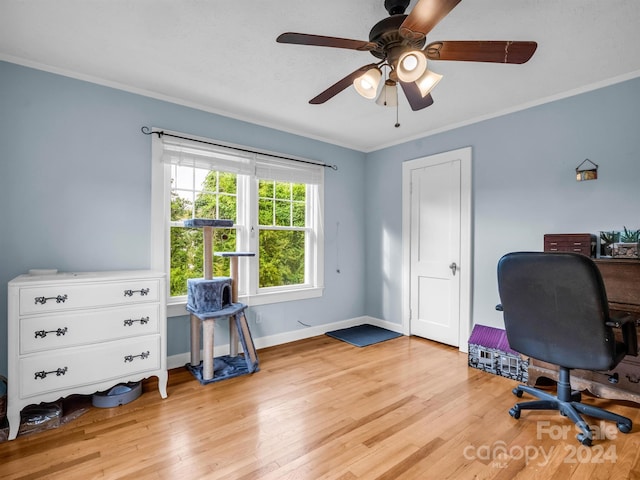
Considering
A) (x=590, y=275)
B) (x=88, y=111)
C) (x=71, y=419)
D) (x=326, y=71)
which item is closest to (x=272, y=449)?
(x=71, y=419)

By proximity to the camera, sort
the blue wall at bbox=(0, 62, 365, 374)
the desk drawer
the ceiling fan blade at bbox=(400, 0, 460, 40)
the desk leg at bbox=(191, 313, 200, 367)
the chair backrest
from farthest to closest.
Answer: the desk leg at bbox=(191, 313, 200, 367) < the desk drawer < the blue wall at bbox=(0, 62, 365, 374) < the chair backrest < the ceiling fan blade at bbox=(400, 0, 460, 40)

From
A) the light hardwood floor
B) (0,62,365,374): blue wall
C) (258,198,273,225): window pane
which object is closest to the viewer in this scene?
the light hardwood floor

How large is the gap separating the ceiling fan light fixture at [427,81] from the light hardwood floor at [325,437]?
2.02 m

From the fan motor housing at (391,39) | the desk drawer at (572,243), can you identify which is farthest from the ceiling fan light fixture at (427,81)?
the desk drawer at (572,243)

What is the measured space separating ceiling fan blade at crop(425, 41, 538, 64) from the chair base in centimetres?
189

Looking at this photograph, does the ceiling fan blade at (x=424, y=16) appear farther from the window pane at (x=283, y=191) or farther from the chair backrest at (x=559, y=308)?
the window pane at (x=283, y=191)

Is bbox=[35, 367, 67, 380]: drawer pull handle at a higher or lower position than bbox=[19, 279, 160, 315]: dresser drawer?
lower

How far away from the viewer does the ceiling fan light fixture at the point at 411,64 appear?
1.53m

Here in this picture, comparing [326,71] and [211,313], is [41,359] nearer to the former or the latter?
[211,313]

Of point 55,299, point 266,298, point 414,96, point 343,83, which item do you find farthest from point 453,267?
point 55,299

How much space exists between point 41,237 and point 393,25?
109 inches

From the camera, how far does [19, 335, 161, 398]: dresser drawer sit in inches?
80.2

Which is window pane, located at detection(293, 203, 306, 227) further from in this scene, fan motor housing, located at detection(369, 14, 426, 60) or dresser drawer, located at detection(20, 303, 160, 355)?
fan motor housing, located at detection(369, 14, 426, 60)

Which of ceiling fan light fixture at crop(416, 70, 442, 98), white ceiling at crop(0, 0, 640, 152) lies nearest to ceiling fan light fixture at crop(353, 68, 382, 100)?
ceiling fan light fixture at crop(416, 70, 442, 98)
